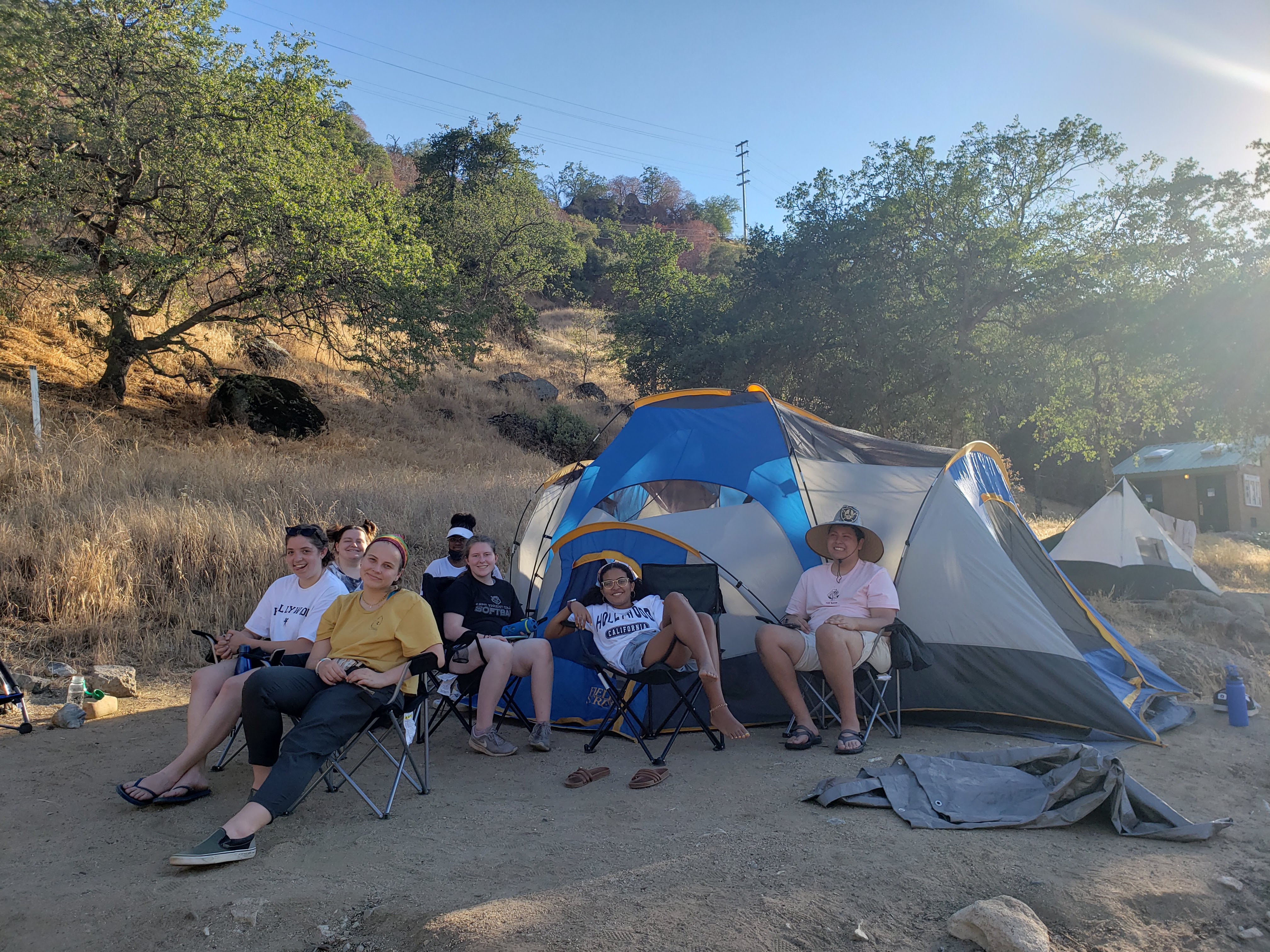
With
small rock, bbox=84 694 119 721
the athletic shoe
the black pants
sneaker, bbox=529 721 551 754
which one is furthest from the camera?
small rock, bbox=84 694 119 721

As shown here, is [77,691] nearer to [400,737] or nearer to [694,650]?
[400,737]

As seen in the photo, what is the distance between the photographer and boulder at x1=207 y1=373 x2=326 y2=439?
1361 cm

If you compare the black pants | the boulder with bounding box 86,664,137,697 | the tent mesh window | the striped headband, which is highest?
the striped headband

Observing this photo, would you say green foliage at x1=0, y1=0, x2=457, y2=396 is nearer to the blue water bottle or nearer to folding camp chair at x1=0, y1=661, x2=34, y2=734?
folding camp chair at x1=0, y1=661, x2=34, y2=734

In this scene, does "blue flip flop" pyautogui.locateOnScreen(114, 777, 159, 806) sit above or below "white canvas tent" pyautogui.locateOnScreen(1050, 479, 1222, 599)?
below

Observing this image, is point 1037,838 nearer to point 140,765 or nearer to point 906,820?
point 906,820

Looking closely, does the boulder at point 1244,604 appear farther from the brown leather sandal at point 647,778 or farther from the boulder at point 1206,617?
the brown leather sandal at point 647,778

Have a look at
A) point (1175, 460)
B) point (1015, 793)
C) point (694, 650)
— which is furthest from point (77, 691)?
point (1175, 460)

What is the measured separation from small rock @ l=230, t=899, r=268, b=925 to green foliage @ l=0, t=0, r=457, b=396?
1004 cm

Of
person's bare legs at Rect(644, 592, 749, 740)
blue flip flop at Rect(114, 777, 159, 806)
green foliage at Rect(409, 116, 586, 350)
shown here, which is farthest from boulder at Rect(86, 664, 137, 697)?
green foliage at Rect(409, 116, 586, 350)

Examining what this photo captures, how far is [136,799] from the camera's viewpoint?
3479 mm

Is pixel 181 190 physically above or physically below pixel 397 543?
above

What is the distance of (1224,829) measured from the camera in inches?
121

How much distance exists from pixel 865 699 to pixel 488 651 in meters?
2.12
